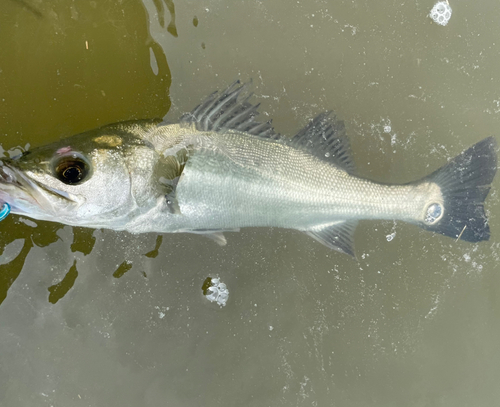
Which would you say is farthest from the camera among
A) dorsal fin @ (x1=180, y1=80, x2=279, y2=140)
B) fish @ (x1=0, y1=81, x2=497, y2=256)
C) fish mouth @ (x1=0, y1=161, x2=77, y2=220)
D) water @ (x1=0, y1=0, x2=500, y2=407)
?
water @ (x1=0, y1=0, x2=500, y2=407)

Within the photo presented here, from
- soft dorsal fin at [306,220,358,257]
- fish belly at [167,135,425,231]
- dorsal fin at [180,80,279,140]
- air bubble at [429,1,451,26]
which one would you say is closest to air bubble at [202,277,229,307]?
fish belly at [167,135,425,231]

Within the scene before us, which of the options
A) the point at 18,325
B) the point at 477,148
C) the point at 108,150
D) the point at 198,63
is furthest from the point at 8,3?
the point at 477,148

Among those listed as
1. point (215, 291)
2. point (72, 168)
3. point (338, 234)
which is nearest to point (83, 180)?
point (72, 168)

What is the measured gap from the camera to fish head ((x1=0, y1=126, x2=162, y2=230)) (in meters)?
1.49

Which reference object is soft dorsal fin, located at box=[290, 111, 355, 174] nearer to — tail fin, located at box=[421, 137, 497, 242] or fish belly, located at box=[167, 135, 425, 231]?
fish belly, located at box=[167, 135, 425, 231]

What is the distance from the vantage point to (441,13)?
2.44 m

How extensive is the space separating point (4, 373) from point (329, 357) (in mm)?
2329

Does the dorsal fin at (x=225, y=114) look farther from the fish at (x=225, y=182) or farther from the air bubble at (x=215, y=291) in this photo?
the air bubble at (x=215, y=291)

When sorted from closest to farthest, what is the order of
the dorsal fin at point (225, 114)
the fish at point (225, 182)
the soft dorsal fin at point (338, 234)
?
1. the fish at point (225, 182)
2. the dorsal fin at point (225, 114)
3. the soft dorsal fin at point (338, 234)

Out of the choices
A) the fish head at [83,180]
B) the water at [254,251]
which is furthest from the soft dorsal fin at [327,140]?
the fish head at [83,180]

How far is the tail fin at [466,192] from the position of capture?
2102 millimetres

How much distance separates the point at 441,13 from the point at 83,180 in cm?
275

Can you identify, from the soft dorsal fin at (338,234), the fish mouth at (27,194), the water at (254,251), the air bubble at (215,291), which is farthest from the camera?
the air bubble at (215,291)

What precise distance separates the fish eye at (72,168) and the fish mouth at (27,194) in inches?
2.7
